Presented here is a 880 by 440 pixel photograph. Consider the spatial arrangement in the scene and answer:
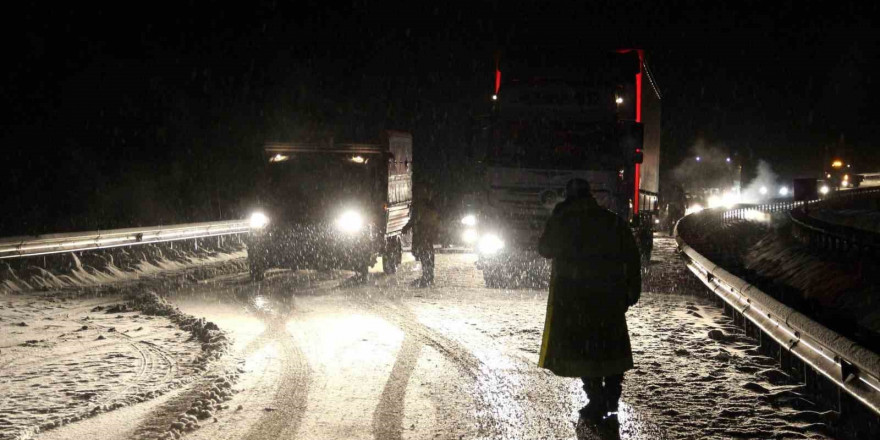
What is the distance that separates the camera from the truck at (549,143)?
50.5ft

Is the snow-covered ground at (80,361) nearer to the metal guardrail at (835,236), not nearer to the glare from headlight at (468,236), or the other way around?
the glare from headlight at (468,236)

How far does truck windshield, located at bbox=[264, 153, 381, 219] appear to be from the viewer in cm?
1639

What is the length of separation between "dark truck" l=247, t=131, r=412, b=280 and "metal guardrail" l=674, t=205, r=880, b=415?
8.32 metres

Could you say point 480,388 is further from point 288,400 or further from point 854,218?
point 854,218

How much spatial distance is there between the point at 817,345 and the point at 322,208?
1151 centimetres

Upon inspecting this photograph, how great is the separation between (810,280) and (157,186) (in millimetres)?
29098

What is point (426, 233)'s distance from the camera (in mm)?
15547

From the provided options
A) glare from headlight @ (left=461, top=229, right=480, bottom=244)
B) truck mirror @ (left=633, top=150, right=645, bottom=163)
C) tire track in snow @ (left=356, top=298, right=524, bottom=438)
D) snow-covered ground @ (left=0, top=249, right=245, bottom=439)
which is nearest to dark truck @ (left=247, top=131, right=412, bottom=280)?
snow-covered ground @ (left=0, top=249, right=245, bottom=439)

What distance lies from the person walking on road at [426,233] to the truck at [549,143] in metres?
0.93

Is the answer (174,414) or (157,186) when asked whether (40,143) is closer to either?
(157,186)

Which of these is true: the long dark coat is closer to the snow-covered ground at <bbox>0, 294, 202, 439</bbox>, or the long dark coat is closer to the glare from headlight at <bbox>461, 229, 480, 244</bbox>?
the snow-covered ground at <bbox>0, 294, 202, 439</bbox>

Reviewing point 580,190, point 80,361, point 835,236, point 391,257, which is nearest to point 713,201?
point 835,236

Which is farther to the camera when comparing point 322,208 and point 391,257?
point 391,257

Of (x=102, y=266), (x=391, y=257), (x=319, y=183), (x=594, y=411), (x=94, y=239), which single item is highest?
(x=319, y=183)
